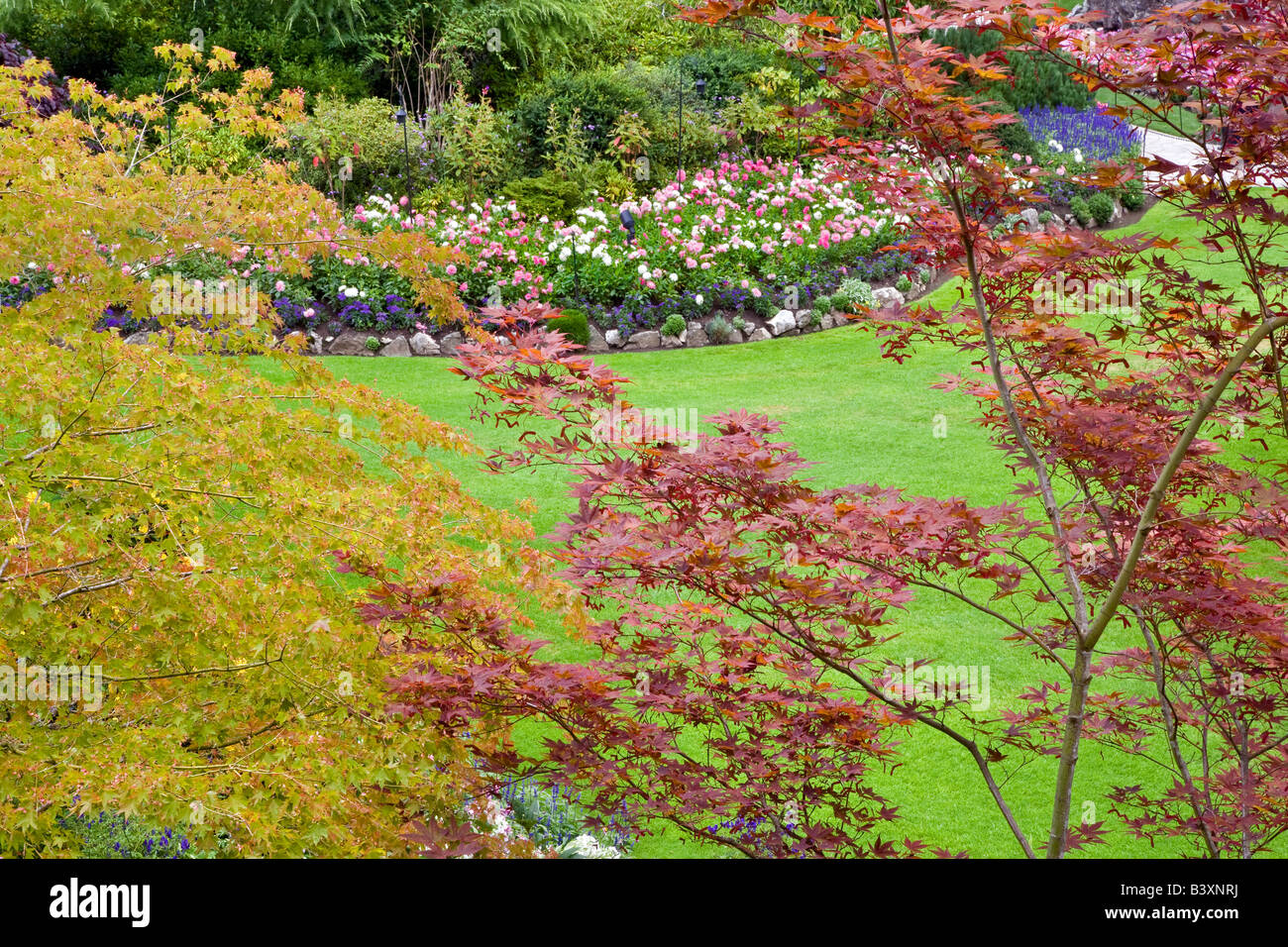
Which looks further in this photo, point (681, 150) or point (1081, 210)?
point (1081, 210)

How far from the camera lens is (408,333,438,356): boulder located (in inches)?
396

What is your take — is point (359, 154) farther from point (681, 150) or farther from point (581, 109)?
point (681, 150)

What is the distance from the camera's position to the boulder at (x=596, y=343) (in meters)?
10.2

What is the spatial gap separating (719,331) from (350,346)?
3.20m

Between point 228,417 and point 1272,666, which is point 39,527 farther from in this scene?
point 1272,666

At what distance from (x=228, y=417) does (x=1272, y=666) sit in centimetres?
292

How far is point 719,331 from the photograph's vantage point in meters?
10.4

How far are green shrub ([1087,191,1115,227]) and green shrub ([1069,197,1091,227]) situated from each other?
1.8 inches

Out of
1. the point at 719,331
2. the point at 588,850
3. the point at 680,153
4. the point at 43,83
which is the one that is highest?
the point at 43,83

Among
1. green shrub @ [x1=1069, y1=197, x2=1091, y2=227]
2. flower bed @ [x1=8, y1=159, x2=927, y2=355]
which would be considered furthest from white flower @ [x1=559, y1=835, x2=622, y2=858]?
green shrub @ [x1=1069, y1=197, x2=1091, y2=227]

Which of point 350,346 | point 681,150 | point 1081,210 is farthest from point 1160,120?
point 1081,210

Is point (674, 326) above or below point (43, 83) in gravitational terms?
below

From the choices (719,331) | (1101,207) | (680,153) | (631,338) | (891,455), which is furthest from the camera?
(1101,207)

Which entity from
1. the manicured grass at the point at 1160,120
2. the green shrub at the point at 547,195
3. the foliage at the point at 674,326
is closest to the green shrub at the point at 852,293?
the foliage at the point at 674,326
